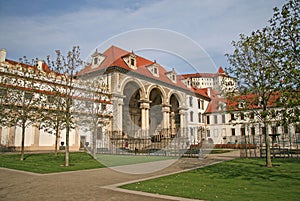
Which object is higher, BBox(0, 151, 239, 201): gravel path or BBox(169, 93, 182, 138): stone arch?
BBox(169, 93, 182, 138): stone arch

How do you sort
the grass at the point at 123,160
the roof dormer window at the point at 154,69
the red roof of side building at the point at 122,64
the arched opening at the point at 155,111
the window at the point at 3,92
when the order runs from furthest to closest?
1. the arched opening at the point at 155,111
2. the roof dormer window at the point at 154,69
3. the red roof of side building at the point at 122,64
4. the window at the point at 3,92
5. the grass at the point at 123,160

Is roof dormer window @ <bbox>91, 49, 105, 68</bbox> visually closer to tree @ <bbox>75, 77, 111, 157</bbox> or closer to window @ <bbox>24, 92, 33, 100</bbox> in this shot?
tree @ <bbox>75, 77, 111, 157</bbox>

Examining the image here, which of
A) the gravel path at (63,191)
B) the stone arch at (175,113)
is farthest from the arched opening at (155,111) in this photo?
the gravel path at (63,191)

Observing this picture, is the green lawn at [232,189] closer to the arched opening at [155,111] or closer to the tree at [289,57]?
the tree at [289,57]

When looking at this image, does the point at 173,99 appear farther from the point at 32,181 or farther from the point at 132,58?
the point at 32,181

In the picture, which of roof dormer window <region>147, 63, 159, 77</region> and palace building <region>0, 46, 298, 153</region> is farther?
roof dormer window <region>147, 63, 159, 77</region>

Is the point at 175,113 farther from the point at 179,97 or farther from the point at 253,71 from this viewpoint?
the point at 253,71

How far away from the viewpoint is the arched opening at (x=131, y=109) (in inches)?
1499

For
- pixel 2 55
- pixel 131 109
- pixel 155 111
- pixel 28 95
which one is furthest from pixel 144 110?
pixel 28 95

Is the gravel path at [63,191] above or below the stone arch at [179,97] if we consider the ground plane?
below

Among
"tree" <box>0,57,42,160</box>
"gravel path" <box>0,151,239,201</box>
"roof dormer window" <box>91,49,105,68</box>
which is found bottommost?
"gravel path" <box>0,151,239,201</box>

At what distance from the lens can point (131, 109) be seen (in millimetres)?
42719

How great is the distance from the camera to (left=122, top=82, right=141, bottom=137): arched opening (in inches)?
1499

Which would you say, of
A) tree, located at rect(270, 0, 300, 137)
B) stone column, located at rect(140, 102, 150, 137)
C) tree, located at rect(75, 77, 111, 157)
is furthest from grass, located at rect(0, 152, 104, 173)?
stone column, located at rect(140, 102, 150, 137)
